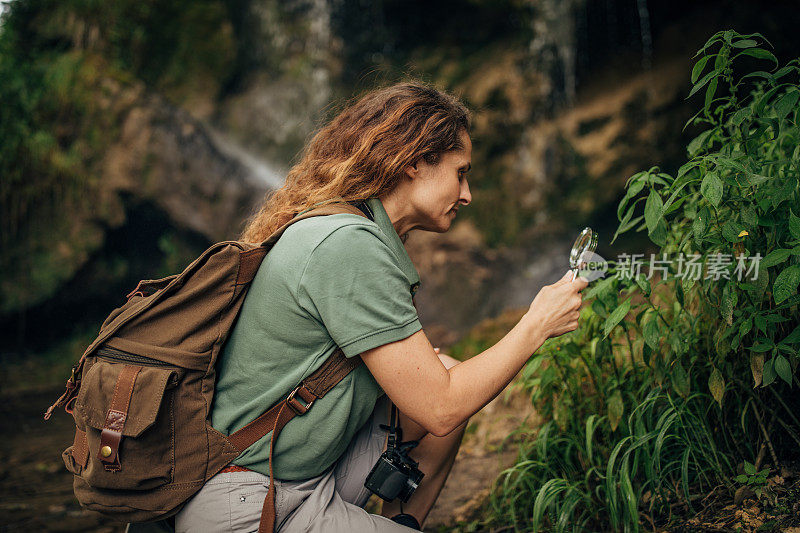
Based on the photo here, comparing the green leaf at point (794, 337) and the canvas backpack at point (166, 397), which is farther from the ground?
the canvas backpack at point (166, 397)

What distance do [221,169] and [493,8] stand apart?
3.67 metres

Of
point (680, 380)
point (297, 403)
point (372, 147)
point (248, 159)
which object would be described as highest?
point (248, 159)

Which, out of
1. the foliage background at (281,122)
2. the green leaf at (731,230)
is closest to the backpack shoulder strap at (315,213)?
the green leaf at (731,230)

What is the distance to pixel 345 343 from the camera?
1.46 meters

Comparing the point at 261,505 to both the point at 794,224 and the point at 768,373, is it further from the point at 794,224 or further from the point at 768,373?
the point at 794,224

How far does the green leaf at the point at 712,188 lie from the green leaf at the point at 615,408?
0.73 m

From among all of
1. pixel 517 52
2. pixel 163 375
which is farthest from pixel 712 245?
pixel 517 52

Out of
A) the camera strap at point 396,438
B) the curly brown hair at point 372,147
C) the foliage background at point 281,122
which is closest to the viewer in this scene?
the curly brown hair at point 372,147

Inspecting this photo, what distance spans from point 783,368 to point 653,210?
509mm

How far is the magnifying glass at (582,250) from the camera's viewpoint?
1732 mm

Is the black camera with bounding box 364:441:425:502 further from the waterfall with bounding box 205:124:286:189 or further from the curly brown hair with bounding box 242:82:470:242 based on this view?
the waterfall with bounding box 205:124:286:189

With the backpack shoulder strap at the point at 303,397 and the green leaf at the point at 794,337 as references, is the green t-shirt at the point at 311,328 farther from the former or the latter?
the green leaf at the point at 794,337

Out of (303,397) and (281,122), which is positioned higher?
(281,122)

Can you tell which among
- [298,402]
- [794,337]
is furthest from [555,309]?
[298,402]
